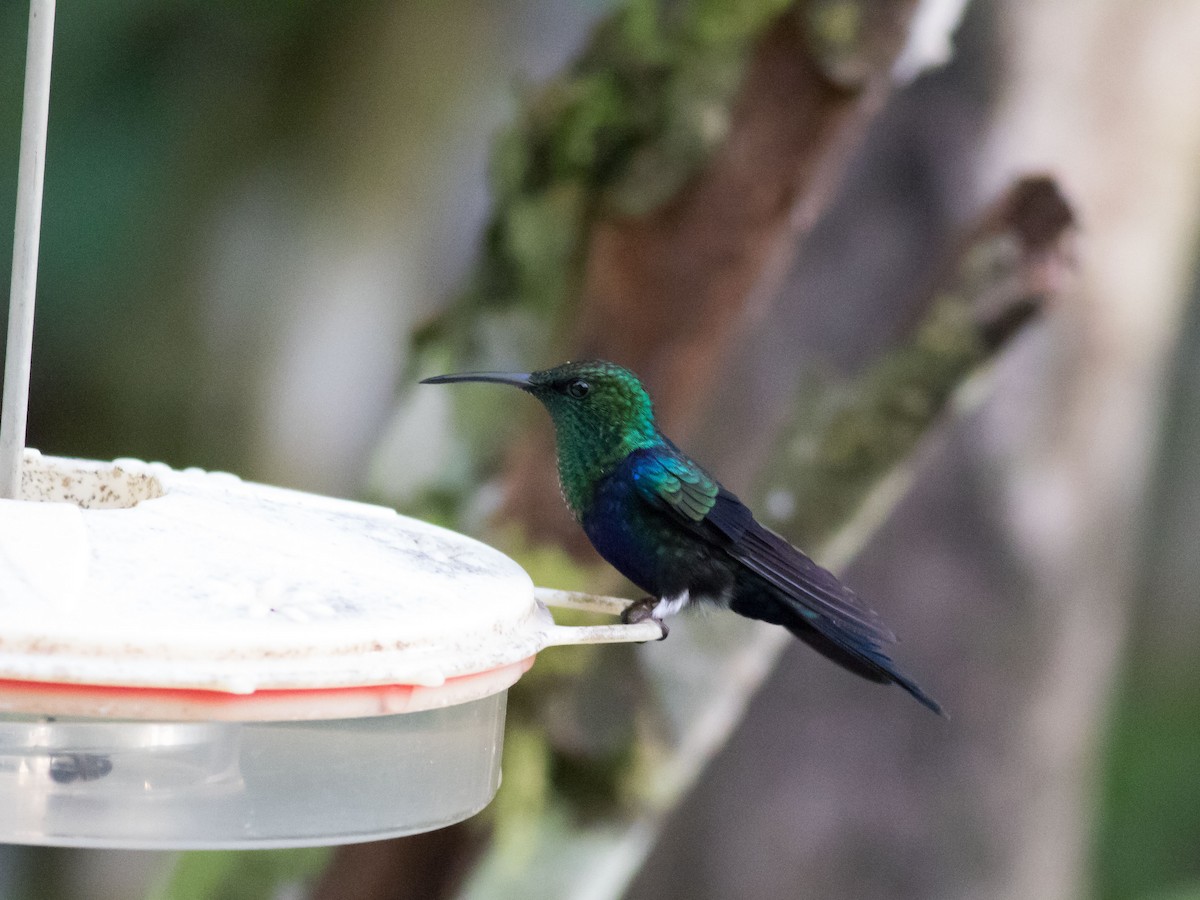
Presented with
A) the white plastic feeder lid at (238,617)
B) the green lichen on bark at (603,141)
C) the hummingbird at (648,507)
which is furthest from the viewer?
the green lichen on bark at (603,141)

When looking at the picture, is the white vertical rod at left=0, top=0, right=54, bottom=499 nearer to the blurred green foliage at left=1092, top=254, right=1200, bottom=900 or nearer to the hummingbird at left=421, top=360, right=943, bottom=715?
the hummingbird at left=421, top=360, right=943, bottom=715

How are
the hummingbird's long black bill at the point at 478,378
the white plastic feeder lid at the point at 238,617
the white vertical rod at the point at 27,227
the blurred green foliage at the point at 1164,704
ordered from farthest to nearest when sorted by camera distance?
the blurred green foliage at the point at 1164,704
the hummingbird's long black bill at the point at 478,378
the white vertical rod at the point at 27,227
the white plastic feeder lid at the point at 238,617

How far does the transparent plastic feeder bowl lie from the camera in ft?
2.60

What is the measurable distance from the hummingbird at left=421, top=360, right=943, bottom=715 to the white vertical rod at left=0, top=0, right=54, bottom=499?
56cm

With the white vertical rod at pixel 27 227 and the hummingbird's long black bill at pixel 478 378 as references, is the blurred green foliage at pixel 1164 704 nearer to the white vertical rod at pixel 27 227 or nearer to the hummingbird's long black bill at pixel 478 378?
the hummingbird's long black bill at pixel 478 378

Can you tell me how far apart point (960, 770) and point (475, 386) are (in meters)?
1.35

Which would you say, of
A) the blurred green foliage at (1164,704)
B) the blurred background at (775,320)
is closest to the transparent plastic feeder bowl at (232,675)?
the blurred background at (775,320)

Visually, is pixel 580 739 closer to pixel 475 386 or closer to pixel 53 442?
pixel 475 386

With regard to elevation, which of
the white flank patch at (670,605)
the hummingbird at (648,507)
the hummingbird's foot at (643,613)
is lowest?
the hummingbird's foot at (643,613)

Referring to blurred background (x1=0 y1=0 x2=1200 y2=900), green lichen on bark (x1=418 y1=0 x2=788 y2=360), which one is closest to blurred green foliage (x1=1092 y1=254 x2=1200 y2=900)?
blurred background (x1=0 y1=0 x2=1200 y2=900)

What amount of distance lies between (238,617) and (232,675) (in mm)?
44

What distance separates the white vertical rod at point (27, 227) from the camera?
999 mm

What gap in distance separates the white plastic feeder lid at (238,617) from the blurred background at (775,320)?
1.59 metres

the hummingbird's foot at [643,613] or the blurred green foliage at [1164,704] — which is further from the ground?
the hummingbird's foot at [643,613]
